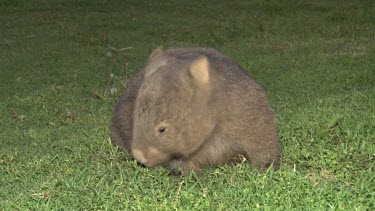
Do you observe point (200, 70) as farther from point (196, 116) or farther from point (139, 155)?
point (139, 155)

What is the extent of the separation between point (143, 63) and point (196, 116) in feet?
19.1

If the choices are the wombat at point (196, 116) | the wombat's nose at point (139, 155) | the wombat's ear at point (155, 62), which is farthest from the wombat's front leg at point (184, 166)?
the wombat's ear at point (155, 62)

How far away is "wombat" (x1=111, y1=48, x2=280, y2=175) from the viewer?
4297 millimetres

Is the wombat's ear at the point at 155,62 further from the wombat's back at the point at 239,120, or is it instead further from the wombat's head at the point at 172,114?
the wombat's head at the point at 172,114

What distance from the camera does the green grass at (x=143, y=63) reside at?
175 inches

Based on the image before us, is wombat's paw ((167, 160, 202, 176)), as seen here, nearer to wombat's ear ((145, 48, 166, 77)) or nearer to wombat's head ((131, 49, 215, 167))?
wombat's head ((131, 49, 215, 167))

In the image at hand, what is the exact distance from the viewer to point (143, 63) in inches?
397

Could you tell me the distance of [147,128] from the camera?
4.28 m

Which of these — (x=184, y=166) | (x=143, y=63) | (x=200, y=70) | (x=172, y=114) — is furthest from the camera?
(x=143, y=63)

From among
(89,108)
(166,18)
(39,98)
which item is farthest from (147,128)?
(166,18)

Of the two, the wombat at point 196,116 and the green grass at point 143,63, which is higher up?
the wombat at point 196,116

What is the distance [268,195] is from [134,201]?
2.69 feet

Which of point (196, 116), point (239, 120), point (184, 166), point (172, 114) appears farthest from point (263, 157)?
point (172, 114)

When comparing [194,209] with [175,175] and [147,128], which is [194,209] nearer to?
[147,128]
